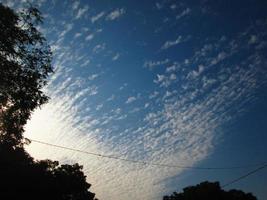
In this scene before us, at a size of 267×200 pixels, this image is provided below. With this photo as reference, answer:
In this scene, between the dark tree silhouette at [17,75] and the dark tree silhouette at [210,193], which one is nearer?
the dark tree silhouette at [17,75]

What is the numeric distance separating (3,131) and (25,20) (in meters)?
5.99

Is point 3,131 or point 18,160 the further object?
point 18,160

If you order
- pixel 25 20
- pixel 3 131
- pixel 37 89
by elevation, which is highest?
pixel 25 20

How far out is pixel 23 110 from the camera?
17.3m

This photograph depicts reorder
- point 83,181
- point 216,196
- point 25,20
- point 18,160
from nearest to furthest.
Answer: point 25,20 < point 18,160 < point 83,181 < point 216,196

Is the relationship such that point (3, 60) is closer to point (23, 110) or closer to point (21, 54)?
point (21, 54)

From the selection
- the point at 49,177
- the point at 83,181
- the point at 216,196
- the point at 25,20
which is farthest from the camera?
the point at 216,196

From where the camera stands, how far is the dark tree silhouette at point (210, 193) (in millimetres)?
61366

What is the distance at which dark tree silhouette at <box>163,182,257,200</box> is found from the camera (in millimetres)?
61366

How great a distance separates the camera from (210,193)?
6144cm

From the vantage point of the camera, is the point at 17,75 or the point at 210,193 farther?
the point at 210,193

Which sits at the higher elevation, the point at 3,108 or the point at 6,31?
Answer: the point at 6,31

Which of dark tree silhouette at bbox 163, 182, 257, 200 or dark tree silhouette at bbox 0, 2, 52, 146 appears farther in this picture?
dark tree silhouette at bbox 163, 182, 257, 200

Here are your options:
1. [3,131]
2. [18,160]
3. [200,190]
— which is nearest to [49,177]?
[18,160]
